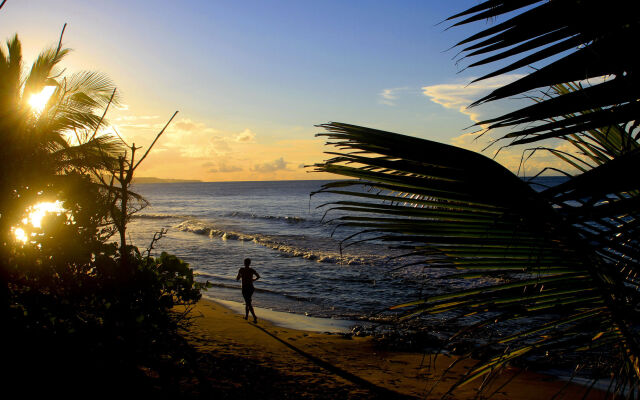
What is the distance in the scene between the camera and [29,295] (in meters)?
5.01

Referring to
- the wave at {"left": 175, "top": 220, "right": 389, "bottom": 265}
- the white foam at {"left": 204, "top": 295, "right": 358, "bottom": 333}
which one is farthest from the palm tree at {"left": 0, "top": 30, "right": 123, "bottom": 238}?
the wave at {"left": 175, "top": 220, "right": 389, "bottom": 265}

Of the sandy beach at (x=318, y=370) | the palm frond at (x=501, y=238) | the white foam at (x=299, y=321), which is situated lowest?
the white foam at (x=299, y=321)

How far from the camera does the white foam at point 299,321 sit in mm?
10641

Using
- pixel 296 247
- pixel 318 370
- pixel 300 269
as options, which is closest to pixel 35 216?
pixel 318 370

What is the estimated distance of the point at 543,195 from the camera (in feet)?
2.97

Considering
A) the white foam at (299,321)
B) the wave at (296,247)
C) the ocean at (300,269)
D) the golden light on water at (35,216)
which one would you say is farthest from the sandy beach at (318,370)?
the wave at (296,247)

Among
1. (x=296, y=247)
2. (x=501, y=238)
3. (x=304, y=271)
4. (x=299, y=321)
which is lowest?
(x=299, y=321)

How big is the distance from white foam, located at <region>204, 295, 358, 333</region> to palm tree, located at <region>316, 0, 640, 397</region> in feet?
31.2

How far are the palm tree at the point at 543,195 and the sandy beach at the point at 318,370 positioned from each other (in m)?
4.02

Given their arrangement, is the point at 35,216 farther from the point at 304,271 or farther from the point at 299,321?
the point at 304,271

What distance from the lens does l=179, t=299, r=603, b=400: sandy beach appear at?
19.5 feet

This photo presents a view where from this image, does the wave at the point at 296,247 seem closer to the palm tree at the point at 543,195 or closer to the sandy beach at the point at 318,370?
the sandy beach at the point at 318,370

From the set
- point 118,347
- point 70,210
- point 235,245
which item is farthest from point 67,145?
point 235,245

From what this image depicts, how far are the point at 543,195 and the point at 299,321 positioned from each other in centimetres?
1103
